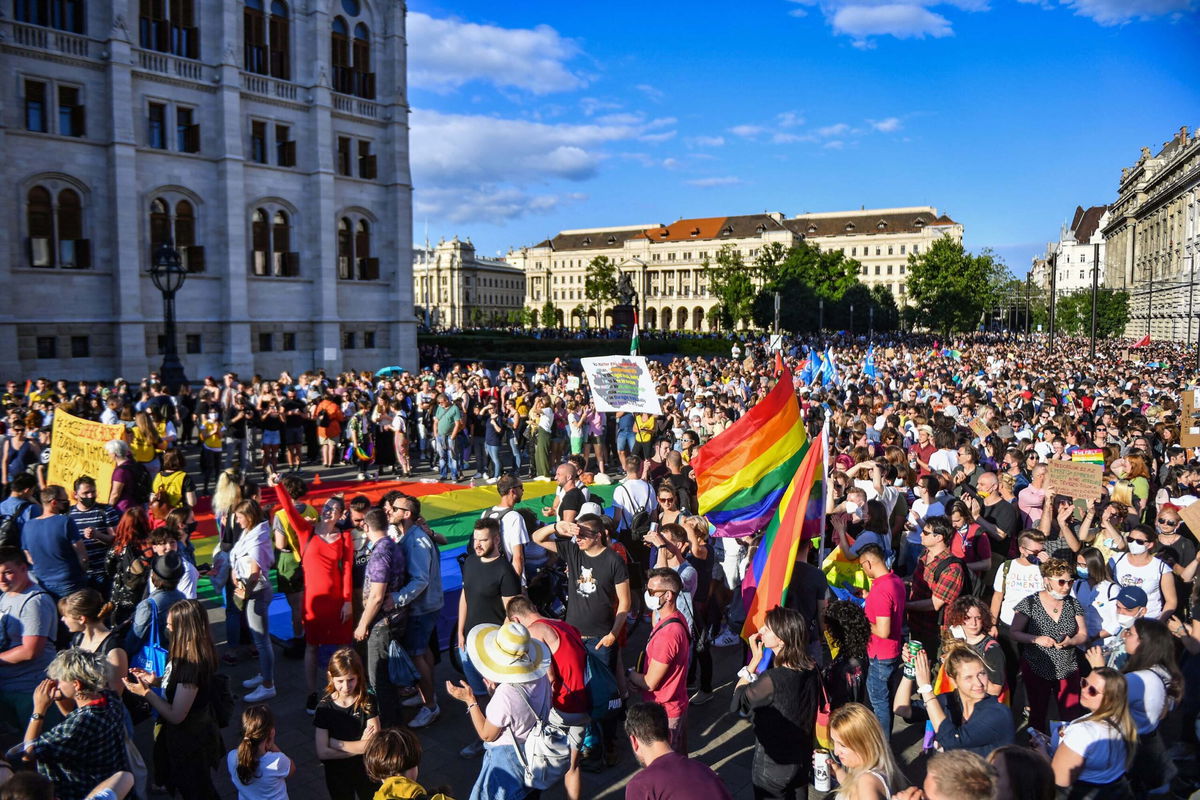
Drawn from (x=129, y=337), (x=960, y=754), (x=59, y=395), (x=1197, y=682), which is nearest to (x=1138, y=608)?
(x=1197, y=682)

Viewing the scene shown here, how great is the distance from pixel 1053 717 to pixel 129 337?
104 feet

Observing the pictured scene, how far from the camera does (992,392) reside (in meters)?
21.1

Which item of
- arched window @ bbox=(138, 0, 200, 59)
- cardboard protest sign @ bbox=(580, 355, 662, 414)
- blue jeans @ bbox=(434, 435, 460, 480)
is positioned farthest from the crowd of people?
arched window @ bbox=(138, 0, 200, 59)

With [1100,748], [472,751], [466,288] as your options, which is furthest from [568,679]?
[466,288]

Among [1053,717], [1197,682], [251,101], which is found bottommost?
[1053,717]

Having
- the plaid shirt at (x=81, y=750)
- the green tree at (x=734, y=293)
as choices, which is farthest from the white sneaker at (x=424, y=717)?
the green tree at (x=734, y=293)

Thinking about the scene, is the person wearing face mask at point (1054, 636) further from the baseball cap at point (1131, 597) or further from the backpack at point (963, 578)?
the backpack at point (963, 578)

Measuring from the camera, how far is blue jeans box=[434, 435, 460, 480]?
16141 millimetres

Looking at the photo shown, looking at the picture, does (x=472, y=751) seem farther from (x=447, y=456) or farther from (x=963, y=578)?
(x=447, y=456)

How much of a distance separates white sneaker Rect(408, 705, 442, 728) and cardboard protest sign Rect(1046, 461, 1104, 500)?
6637 mm

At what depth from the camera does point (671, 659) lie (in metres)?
5.24

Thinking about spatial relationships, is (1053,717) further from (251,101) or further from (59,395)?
(251,101)

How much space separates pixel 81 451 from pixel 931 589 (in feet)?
32.8

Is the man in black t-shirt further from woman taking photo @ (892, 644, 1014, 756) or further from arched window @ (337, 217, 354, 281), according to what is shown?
arched window @ (337, 217, 354, 281)
